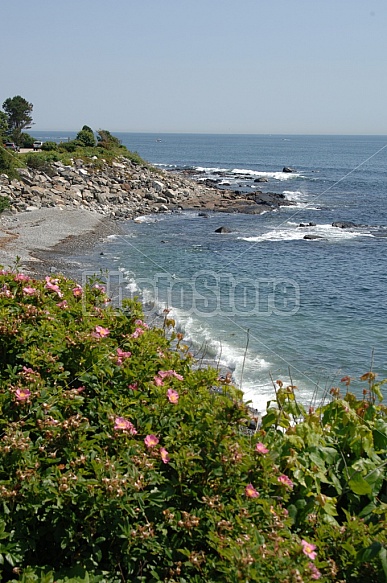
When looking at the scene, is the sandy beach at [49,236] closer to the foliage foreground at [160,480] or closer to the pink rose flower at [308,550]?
the foliage foreground at [160,480]

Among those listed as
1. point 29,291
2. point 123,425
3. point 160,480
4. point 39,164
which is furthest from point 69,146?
point 160,480

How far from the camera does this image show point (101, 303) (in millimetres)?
4496

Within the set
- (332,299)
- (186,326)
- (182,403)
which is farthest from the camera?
(332,299)

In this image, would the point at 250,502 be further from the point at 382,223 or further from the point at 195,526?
the point at 382,223

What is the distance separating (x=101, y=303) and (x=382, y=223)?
3443 centimetres

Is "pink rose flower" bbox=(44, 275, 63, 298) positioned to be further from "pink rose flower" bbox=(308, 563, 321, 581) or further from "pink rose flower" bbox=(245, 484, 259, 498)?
"pink rose flower" bbox=(308, 563, 321, 581)

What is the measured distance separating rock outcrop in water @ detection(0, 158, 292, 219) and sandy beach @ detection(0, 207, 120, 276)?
65.0 inches

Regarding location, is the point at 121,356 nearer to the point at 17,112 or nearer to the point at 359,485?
the point at 359,485

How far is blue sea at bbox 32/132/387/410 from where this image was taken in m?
12.9

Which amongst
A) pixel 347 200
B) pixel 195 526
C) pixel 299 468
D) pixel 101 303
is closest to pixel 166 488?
pixel 195 526

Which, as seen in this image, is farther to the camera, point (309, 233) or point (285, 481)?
point (309, 233)

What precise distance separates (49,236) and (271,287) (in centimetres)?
1095

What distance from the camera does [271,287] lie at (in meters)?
20.5

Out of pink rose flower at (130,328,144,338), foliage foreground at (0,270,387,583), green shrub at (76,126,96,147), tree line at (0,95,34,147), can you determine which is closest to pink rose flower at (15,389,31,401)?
Answer: foliage foreground at (0,270,387,583)
